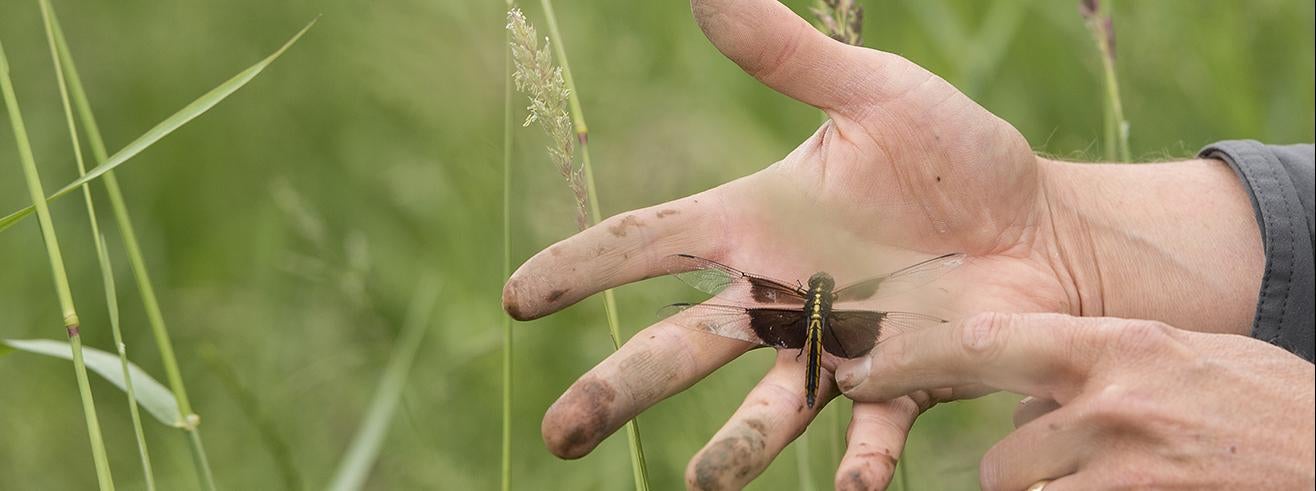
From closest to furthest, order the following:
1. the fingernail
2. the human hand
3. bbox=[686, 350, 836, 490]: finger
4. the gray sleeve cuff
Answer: bbox=[686, 350, 836, 490]: finger → the human hand → the fingernail → the gray sleeve cuff

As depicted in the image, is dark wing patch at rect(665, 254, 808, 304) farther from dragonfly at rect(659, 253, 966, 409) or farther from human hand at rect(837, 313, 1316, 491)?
human hand at rect(837, 313, 1316, 491)

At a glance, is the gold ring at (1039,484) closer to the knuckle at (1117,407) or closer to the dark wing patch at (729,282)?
the knuckle at (1117,407)

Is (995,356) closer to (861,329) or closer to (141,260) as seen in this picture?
(861,329)

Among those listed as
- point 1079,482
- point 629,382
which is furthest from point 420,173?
point 1079,482

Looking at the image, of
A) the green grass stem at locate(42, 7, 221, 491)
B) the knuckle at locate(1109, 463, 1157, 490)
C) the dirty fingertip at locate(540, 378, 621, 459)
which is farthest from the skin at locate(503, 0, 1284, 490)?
the green grass stem at locate(42, 7, 221, 491)

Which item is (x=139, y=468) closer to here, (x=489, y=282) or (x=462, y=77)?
(x=489, y=282)

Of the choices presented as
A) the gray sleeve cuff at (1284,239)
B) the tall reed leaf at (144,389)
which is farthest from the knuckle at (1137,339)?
the tall reed leaf at (144,389)

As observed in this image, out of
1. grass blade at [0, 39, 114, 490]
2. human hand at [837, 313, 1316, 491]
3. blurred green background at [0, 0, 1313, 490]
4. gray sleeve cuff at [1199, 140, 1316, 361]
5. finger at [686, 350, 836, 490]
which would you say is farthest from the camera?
blurred green background at [0, 0, 1313, 490]
